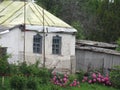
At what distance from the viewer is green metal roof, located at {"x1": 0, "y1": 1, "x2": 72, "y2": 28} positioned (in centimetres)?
2598

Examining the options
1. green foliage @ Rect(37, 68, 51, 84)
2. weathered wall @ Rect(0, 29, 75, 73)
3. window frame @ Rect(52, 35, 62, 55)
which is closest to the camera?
green foliage @ Rect(37, 68, 51, 84)

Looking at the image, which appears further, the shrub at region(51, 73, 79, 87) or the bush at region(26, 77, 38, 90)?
the shrub at region(51, 73, 79, 87)

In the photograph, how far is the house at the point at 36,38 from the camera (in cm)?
2497

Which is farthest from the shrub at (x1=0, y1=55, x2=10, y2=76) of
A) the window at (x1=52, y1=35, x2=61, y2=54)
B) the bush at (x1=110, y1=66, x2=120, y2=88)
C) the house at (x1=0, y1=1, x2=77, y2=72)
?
the bush at (x1=110, y1=66, x2=120, y2=88)

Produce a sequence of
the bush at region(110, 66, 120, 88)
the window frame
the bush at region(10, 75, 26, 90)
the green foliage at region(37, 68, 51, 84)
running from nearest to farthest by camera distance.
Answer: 1. the bush at region(10, 75, 26, 90)
2. the green foliage at region(37, 68, 51, 84)
3. the bush at region(110, 66, 120, 88)
4. the window frame

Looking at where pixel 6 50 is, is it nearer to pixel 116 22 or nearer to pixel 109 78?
pixel 109 78

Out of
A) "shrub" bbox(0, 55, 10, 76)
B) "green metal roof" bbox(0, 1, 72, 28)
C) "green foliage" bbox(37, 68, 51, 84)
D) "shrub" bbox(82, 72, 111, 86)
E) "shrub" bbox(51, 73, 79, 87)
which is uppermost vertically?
"green metal roof" bbox(0, 1, 72, 28)

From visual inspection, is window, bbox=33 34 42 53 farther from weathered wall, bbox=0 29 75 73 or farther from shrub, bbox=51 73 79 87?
shrub, bbox=51 73 79 87

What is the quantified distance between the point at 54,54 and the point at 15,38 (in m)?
2.52

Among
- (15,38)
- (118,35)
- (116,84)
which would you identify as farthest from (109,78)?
(118,35)

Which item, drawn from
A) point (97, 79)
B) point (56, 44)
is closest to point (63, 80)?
point (97, 79)

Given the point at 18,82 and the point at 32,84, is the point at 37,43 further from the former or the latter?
the point at 18,82

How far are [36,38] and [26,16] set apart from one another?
1.55 metres

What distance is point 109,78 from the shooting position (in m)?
23.4
